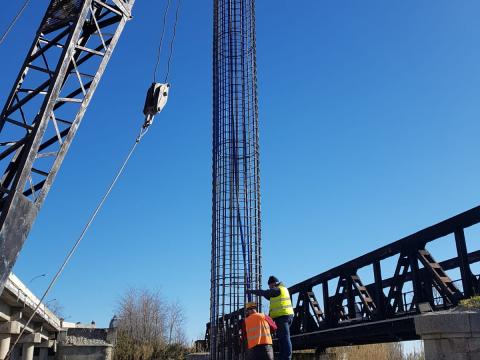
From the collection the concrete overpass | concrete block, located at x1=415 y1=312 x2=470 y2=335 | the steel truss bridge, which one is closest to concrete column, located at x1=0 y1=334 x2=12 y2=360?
the concrete overpass

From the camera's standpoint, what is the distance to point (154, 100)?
43.0 feet

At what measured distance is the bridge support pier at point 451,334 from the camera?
7.48 m

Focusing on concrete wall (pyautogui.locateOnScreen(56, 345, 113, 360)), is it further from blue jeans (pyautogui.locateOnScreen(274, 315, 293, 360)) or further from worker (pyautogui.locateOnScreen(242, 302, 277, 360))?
worker (pyautogui.locateOnScreen(242, 302, 277, 360))

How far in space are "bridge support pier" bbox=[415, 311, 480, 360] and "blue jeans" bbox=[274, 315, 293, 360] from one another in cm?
301

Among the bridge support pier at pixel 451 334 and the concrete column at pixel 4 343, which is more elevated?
the concrete column at pixel 4 343

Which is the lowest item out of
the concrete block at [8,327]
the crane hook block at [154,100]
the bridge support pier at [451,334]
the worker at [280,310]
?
the bridge support pier at [451,334]

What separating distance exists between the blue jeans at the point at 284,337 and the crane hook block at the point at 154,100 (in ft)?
18.8

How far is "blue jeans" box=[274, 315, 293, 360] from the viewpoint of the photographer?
10281 millimetres

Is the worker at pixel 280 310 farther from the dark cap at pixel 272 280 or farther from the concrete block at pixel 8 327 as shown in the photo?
the concrete block at pixel 8 327

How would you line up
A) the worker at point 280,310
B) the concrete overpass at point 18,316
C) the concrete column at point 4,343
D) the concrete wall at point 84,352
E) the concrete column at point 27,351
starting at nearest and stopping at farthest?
the worker at point 280,310 → the concrete overpass at point 18,316 → the concrete column at point 4,343 → the concrete column at point 27,351 → the concrete wall at point 84,352

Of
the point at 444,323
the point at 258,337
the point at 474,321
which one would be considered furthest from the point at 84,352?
the point at 474,321

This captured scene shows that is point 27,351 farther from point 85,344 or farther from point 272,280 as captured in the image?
point 272,280

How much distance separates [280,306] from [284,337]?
23.2 inches

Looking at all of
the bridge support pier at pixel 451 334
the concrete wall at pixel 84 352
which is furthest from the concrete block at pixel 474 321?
the concrete wall at pixel 84 352
